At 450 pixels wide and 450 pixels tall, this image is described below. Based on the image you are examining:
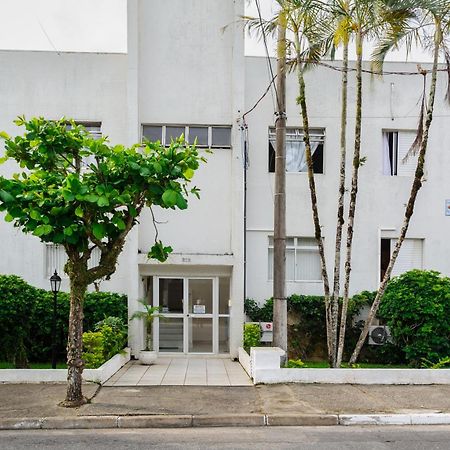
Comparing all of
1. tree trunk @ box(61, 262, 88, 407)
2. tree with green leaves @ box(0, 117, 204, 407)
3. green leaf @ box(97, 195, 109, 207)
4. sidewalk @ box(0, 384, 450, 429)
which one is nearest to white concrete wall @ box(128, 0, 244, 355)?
sidewalk @ box(0, 384, 450, 429)

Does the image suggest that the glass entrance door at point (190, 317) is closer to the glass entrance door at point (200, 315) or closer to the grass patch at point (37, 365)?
the glass entrance door at point (200, 315)

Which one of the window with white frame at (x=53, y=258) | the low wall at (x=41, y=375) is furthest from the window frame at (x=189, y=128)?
the low wall at (x=41, y=375)

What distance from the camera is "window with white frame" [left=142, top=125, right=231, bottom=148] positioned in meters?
14.8

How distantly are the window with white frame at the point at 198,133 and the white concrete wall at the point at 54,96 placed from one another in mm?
774

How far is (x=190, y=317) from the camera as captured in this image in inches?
590

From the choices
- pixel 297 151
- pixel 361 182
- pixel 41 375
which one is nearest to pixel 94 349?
pixel 41 375

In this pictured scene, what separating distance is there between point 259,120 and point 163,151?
23.2 feet

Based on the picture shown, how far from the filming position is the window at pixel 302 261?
14906 mm

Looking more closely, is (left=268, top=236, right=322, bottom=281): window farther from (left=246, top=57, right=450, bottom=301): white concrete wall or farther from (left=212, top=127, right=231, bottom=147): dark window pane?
(left=212, top=127, right=231, bottom=147): dark window pane

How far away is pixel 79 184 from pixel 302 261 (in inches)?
324

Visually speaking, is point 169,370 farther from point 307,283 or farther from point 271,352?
point 307,283

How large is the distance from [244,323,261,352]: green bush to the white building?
76 cm

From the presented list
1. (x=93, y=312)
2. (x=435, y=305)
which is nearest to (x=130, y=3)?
(x=93, y=312)

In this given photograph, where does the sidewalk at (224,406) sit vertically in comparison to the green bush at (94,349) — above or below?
below
